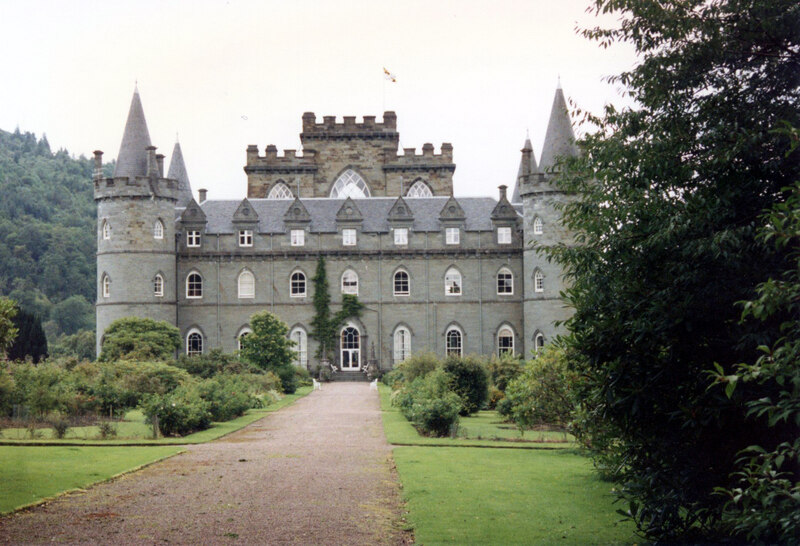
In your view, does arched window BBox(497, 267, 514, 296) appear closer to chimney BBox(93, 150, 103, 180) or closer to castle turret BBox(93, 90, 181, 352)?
castle turret BBox(93, 90, 181, 352)

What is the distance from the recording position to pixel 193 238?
52.1 meters

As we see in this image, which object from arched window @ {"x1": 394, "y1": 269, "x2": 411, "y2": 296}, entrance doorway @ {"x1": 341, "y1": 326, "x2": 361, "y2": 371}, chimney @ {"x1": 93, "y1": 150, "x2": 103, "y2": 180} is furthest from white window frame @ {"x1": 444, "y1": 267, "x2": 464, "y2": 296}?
chimney @ {"x1": 93, "y1": 150, "x2": 103, "y2": 180}

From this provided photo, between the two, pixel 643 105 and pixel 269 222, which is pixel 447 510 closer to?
pixel 643 105

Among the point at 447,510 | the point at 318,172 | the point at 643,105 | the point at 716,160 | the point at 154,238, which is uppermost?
the point at 318,172

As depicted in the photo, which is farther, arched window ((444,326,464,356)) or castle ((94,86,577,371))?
arched window ((444,326,464,356))

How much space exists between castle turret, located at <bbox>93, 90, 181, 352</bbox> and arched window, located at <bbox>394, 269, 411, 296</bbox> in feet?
42.9

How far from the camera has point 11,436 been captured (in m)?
21.9

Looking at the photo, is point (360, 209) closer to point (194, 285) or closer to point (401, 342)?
point (401, 342)

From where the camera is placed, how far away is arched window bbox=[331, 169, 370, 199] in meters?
59.4

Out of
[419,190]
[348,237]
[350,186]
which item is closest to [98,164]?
[348,237]

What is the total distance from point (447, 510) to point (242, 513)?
9.32ft

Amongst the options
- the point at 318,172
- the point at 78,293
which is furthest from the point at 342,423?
the point at 78,293

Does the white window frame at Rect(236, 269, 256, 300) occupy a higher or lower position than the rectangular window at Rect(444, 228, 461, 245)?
lower

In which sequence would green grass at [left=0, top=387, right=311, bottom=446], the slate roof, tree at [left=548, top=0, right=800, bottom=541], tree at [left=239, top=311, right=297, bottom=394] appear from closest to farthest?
tree at [left=548, top=0, right=800, bottom=541]
green grass at [left=0, top=387, right=311, bottom=446]
tree at [left=239, top=311, right=297, bottom=394]
the slate roof
